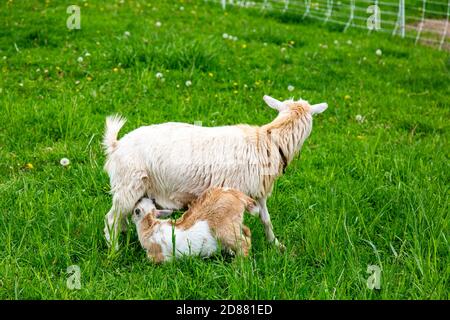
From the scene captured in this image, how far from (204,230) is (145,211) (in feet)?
1.51

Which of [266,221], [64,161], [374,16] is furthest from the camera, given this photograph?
[374,16]

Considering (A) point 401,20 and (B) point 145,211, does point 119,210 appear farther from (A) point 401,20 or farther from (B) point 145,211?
(A) point 401,20

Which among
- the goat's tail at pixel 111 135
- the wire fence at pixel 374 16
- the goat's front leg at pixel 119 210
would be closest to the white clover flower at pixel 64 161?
the goat's tail at pixel 111 135

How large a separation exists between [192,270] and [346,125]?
3826 millimetres

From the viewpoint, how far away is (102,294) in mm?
3801

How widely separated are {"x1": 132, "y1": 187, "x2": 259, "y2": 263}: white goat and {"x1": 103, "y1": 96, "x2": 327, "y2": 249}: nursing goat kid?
21 cm

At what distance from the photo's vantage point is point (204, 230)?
13.4 feet

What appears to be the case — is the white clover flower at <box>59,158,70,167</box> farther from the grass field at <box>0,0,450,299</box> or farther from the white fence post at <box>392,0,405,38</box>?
the white fence post at <box>392,0,405,38</box>

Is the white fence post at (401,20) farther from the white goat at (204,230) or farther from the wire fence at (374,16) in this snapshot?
the white goat at (204,230)

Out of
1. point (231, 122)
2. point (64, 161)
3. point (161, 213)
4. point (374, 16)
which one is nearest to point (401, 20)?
point (374, 16)

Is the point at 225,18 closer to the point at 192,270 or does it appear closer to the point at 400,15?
the point at 400,15

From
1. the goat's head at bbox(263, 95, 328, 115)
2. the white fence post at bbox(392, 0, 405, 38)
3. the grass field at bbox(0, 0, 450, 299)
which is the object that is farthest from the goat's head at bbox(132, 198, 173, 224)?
the white fence post at bbox(392, 0, 405, 38)

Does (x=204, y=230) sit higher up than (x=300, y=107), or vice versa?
(x=300, y=107)

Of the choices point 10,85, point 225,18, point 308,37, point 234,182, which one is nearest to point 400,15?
point 308,37
